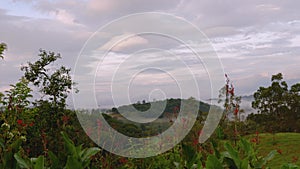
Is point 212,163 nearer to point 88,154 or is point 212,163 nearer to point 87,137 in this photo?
point 88,154

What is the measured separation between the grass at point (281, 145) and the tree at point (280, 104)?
3615mm

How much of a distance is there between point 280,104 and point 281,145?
5.87m

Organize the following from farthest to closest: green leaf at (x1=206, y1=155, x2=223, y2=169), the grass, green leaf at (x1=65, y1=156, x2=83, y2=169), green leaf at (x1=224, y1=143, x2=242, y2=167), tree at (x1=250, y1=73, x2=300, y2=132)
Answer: tree at (x1=250, y1=73, x2=300, y2=132) < the grass < green leaf at (x1=224, y1=143, x2=242, y2=167) < green leaf at (x1=206, y1=155, x2=223, y2=169) < green leaf at (x1=65, y1=156, x2=83, y2=169)

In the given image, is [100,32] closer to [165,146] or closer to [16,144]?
[16,144]

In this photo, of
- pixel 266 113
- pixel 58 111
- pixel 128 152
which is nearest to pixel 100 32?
pixel 128 152

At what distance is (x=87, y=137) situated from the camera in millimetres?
6625

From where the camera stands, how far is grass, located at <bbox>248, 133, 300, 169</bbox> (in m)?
12.6

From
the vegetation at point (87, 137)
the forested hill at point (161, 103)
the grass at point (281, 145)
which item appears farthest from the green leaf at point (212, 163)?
the grass at point (281, 145)

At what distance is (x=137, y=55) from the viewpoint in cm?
405

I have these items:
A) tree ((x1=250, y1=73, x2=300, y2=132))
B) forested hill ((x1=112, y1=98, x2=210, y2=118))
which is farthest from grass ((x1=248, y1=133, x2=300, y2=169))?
forested hill ((x1=112, y1=98, x2=210, y2=118))

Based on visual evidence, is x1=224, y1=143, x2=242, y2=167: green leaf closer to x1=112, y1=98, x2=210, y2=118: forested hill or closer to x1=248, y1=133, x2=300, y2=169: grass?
x1=112, y1=98, x2=210, y2=118: forested hill

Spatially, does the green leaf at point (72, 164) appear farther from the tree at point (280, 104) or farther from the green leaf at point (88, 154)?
the tree at point (280, 104)

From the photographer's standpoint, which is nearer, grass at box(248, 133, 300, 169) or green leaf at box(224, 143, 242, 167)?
green leaf at box(224, 143, 242, 167)

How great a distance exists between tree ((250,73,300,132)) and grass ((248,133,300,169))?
11.9 ft
